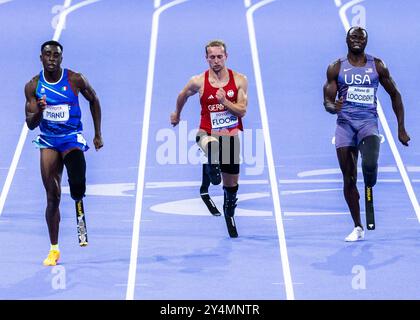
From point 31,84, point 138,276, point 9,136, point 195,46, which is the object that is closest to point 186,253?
point 138,276

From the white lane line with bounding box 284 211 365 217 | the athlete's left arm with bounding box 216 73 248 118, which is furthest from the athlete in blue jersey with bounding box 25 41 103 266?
the white lane line with bounding box 284 211 365 217

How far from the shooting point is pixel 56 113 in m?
11.6

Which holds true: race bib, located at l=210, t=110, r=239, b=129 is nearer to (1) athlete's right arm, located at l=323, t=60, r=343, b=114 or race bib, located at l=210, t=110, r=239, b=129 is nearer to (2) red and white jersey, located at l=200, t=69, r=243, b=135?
(2) red and white jersey, located at l=200, t=69, r=243, b=135

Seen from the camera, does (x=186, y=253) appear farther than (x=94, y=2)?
No

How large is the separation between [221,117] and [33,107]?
73.9 inches

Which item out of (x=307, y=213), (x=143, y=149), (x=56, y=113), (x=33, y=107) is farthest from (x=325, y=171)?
(x=33, y=107)

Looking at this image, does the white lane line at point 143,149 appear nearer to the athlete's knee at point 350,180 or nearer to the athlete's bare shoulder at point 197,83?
the athlete's bare shoulder at point 197,83

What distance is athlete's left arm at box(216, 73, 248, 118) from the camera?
1222 centimetres

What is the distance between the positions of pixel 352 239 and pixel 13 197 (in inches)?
137

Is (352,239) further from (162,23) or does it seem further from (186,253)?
(162,23)

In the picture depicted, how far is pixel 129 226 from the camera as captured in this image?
13055 mm

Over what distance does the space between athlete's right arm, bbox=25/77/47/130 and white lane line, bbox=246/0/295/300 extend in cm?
230

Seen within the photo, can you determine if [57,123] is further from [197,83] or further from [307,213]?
[307,213]

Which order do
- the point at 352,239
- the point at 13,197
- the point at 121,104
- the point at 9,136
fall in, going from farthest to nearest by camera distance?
the point at 121,104 < the point at 9,136 < the point at 13,197 < the point at 352,239
